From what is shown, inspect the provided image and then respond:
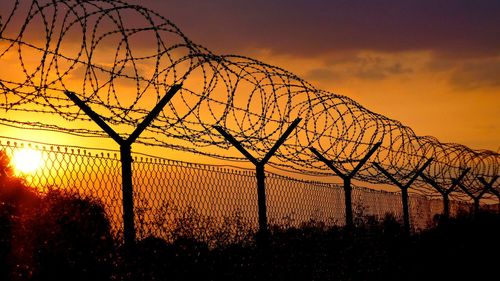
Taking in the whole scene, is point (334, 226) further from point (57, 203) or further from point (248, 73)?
point (57, 203)

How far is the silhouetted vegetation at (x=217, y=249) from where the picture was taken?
17.7 feet

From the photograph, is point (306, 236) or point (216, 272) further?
point (306, 236)

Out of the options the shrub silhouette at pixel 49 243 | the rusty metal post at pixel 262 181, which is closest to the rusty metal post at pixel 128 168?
the shrub silhouette at pixel 49 243

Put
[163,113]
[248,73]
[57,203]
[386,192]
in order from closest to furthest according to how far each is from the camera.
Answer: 1. [57,203]
2. [163,113]
3. [248,73]
4. [386,192]

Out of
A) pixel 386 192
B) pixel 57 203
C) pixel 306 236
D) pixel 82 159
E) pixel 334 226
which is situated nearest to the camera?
pixel 57 203

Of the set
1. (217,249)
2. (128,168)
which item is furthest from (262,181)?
(128,168)

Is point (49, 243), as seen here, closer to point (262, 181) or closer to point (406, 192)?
point (262, 181)

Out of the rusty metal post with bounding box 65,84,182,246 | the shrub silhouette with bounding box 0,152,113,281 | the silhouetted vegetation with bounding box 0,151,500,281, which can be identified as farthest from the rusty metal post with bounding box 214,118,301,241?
the shrub silhouette with bounding box 0,152,113,281

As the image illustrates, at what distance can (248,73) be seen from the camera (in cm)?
885

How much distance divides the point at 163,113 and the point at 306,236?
12.7 ft

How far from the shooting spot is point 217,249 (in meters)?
8.20

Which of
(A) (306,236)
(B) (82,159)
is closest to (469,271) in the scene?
(A) (306,236)

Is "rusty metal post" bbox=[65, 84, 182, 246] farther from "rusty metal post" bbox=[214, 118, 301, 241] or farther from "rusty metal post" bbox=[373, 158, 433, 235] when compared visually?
"rusty metal post" bbox=[373, 158, 433, 235]

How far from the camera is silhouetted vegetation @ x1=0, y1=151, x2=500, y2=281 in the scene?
5.40 m
